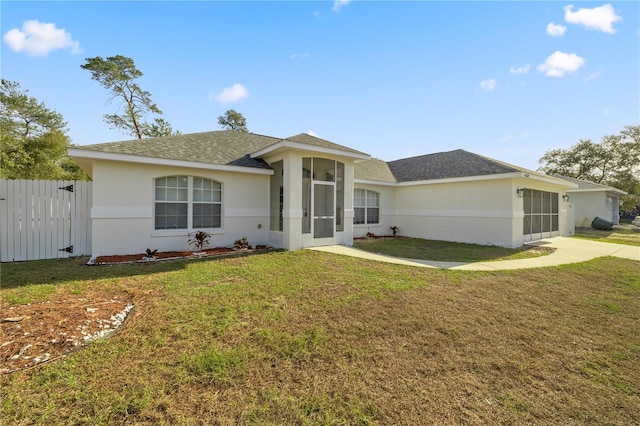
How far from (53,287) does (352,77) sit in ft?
40.5

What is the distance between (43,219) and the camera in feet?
26.7

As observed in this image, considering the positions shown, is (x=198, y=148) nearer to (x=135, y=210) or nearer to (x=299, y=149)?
(x=135, y=210)

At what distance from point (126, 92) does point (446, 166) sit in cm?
2903

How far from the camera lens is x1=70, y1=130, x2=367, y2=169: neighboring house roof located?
27.7 ft

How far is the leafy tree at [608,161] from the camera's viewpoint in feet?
101

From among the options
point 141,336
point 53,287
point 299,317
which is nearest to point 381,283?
point 299,317

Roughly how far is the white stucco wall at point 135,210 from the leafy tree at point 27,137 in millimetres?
18272

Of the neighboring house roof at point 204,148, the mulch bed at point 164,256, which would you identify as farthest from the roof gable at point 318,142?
the mulch bed at point 164,256

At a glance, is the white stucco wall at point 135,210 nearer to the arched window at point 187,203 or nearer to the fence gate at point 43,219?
the arched window at point 187,203

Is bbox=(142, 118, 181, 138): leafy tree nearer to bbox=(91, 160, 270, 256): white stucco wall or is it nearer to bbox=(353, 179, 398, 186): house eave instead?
bbox=(91, 160, 270, 256): white stucco wall

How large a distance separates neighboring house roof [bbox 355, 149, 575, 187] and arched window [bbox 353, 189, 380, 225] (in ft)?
3.09

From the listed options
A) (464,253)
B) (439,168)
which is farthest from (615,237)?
(464,253)

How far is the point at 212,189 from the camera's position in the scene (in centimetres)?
1007

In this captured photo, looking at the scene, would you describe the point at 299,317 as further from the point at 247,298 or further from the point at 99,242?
the point at 99,242
